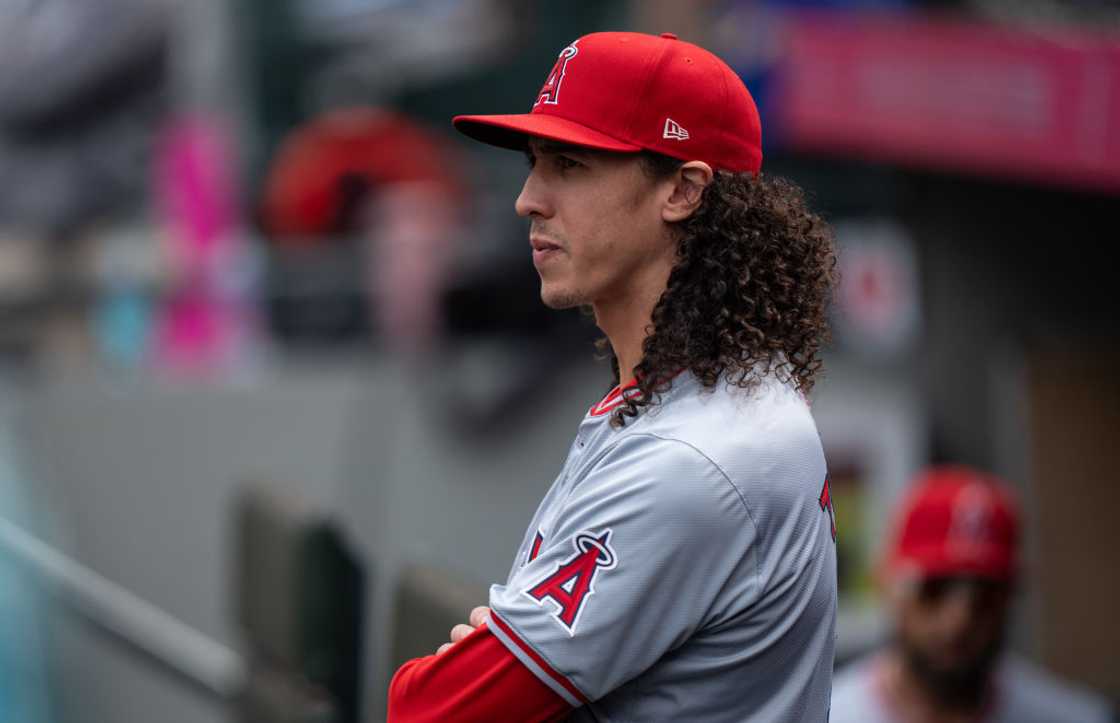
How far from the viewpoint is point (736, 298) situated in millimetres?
1820

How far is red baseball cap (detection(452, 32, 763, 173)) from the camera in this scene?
5.86 feet

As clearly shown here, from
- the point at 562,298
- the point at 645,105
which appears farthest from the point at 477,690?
the point at 645,105

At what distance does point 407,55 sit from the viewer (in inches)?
662

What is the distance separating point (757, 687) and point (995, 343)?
4.18 metres

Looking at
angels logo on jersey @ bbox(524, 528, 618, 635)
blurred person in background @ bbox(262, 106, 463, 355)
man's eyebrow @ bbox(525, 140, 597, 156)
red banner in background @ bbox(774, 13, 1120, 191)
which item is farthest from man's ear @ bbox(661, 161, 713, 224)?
blurred person in background @ bbox(262, 106, 463, 355)

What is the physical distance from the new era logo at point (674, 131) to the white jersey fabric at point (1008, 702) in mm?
2358

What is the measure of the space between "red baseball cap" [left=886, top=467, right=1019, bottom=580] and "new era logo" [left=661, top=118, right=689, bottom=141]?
8.13 feet

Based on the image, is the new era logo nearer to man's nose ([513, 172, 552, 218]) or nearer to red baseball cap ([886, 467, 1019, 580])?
man's nose ([513, 172, 552, 218])

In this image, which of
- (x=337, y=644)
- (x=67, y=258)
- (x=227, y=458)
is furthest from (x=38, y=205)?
(x=337, y=644)

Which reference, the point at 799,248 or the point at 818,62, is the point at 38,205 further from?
the point at 799,248

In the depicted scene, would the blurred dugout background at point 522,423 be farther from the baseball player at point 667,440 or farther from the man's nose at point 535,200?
the man's nose at point 535,200

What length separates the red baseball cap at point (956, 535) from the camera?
13.1ft

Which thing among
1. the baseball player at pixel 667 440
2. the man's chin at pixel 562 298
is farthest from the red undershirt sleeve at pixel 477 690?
the man's chin at pixel 562 298

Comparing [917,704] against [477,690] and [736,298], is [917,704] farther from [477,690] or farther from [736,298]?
[477,690]
